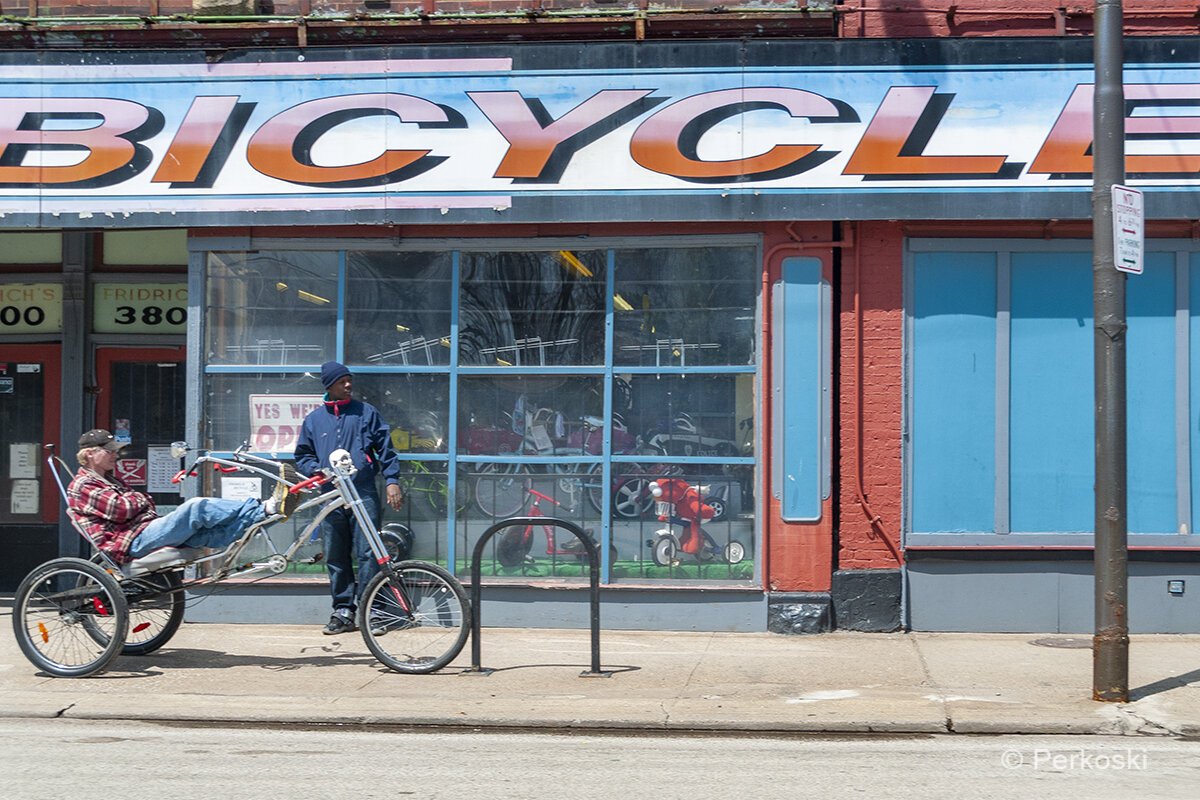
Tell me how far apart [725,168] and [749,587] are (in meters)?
3.29

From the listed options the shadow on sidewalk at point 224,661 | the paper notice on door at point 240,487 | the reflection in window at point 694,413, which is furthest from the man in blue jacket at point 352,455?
the reflection in window at point 694,413

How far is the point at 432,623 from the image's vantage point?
8586 mm

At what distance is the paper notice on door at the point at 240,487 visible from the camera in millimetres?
10844

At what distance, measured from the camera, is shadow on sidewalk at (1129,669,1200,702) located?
7.93 metres

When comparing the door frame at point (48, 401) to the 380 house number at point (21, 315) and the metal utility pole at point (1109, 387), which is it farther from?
the metal utility pole at point (1109, 387)

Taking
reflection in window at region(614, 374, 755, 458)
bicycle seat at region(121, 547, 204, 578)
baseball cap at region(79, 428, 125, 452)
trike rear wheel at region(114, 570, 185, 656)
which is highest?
reflection in window at region(614, 374, 755, 458)

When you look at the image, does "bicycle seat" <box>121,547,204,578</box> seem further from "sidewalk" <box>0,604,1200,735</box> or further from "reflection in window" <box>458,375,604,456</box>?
"reflection in window" <box>458,375,604,456</box>


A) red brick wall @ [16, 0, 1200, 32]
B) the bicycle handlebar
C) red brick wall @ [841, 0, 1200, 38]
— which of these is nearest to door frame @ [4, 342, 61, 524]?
the bicycle handlebar

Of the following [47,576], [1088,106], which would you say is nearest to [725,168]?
[1088,106]

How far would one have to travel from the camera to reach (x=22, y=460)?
1262 centimetres

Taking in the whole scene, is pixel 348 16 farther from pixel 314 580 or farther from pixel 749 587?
pixel 749 587

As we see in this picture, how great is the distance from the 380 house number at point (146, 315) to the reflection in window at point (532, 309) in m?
3.56

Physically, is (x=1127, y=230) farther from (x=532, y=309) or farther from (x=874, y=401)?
(x=532, y=309)

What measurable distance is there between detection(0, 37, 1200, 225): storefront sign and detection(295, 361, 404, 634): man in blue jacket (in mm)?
1513
